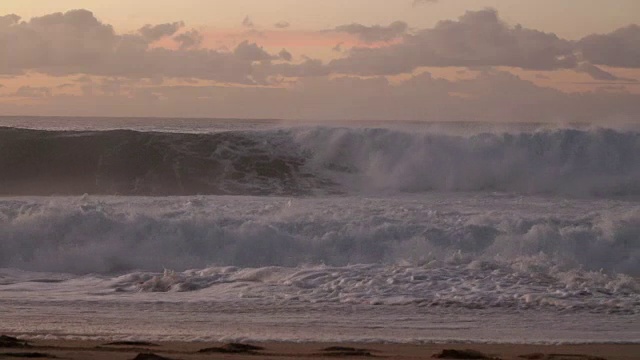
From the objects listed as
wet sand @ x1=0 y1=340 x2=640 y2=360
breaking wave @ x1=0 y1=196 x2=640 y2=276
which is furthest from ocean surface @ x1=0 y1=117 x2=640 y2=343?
wet sand @ x1=0 y1=340 x2=640 y2=360

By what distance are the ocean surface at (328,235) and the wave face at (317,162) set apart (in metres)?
0.06

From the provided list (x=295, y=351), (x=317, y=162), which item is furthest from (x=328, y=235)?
(x=317, y=162)

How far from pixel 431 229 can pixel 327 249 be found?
1594mm

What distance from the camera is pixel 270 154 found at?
2294cm

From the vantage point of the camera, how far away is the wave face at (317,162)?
66.9 feet

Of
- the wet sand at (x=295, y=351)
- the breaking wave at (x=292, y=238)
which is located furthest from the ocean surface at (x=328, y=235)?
the wet sand at (x=295, y=351)

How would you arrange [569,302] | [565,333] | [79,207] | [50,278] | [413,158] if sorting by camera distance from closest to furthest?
[565,333]
[569,302]
[50,278]
[79,207]
[413,158]

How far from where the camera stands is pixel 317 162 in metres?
22.7

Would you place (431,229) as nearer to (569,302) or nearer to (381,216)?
(381,216)

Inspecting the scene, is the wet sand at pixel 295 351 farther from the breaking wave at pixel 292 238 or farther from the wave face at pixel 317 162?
the wave face at pixel 317 162

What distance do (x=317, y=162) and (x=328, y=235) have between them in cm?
973

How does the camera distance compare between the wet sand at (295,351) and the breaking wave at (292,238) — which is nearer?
the wet sand at (295,351)

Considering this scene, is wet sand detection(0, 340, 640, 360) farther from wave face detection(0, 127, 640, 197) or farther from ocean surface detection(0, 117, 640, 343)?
wave face detection(0, 127, 640, 197)

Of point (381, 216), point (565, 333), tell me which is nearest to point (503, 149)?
point (381, 216)
